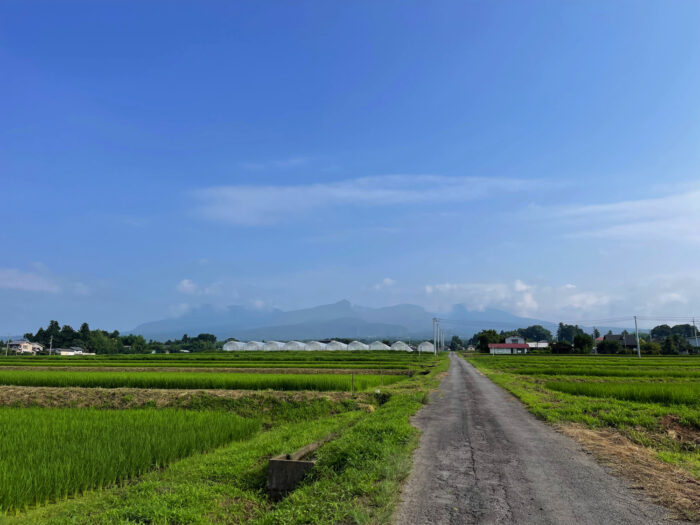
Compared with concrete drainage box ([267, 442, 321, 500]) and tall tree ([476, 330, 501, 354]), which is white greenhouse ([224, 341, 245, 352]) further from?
concrete drainage box ([267, 442, 321, 500])

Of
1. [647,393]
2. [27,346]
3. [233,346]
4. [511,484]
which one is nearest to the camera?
[511,484]

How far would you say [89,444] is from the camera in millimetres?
10195

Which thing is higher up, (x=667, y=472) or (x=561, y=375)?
(x=667, y=472)

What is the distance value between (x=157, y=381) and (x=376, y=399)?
1436 cm

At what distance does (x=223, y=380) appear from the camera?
24625 millimetres

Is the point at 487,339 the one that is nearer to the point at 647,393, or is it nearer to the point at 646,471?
the point at 647,393

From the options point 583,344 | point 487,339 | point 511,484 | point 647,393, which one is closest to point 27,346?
point 487,339

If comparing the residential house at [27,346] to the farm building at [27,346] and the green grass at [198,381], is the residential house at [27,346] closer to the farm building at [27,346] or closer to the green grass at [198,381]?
the farm building at [27,346]

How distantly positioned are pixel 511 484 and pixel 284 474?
167 inches

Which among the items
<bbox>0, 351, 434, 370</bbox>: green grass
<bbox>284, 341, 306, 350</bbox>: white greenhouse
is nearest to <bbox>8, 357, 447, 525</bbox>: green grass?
<bbox>0, 351, 434, 370</bbox>: green grass

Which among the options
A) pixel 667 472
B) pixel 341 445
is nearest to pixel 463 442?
pixel 341 445

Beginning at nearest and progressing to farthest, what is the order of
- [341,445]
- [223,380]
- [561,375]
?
[341,445] → [223,380] → [561,375]

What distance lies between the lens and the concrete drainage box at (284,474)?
8.11m

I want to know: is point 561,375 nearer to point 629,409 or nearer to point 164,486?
point 629,409
